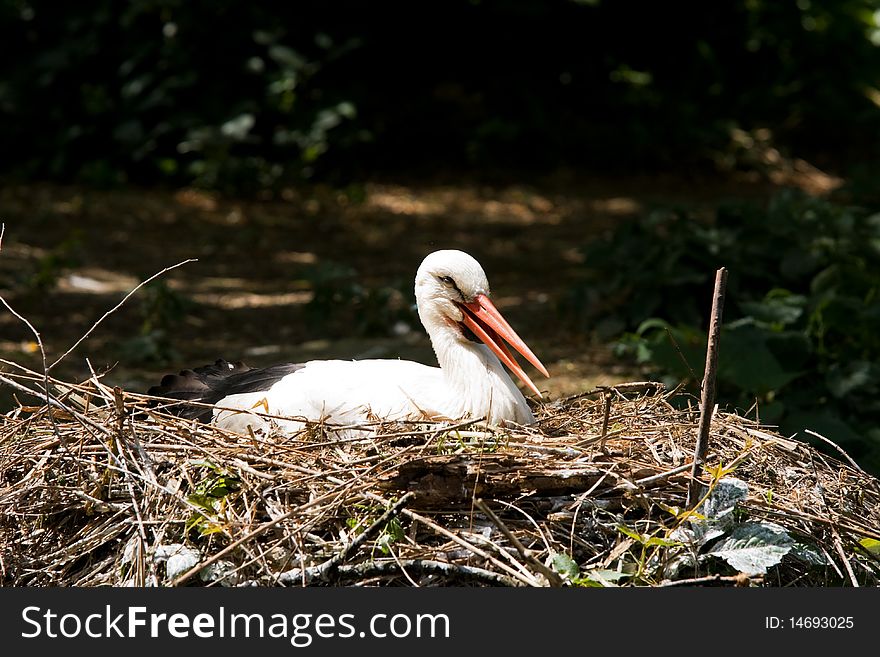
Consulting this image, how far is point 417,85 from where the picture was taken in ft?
44.5

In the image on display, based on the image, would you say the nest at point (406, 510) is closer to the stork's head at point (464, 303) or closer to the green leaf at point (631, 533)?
the green leaf at point (631, 533)

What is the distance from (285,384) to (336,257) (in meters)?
5.97

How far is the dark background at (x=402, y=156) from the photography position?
8188mm

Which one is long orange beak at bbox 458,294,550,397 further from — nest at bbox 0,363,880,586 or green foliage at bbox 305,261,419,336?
green foliage at bbox 305,261,419,336

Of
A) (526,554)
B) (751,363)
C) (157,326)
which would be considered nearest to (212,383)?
(526,554)

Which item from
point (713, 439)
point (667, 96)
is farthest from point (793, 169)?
point (713, 439)

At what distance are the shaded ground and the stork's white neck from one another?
219 centimetres

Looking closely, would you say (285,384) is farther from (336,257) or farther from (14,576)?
(336,257)

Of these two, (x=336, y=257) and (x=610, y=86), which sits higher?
(x=610, y=86)

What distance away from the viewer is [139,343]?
24.3ft

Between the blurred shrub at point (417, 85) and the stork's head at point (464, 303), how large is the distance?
7892mm

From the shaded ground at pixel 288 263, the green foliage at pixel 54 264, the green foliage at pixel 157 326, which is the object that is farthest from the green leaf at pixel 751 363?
the green foliage at pixel 54 264

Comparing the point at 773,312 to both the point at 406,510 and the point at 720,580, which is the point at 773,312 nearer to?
the point at 720,580

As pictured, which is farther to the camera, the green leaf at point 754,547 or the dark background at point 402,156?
the dark background at point 402,156
